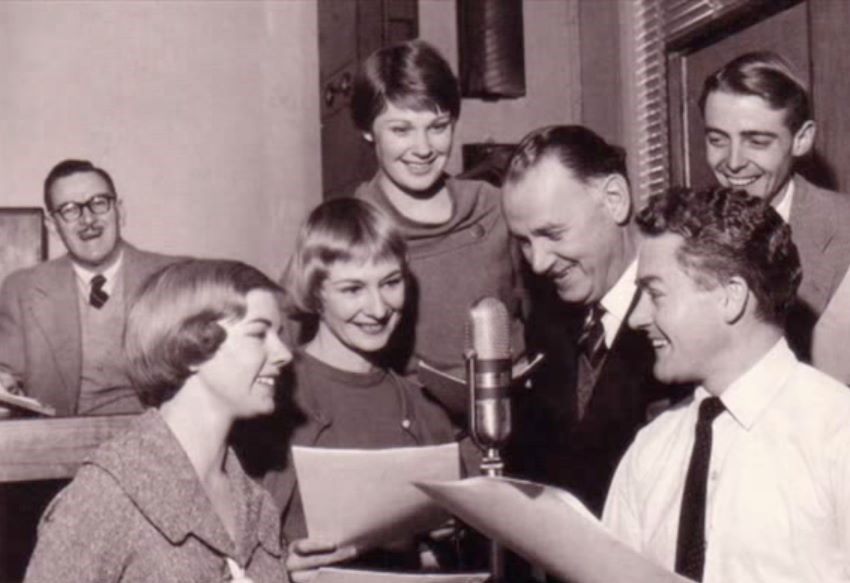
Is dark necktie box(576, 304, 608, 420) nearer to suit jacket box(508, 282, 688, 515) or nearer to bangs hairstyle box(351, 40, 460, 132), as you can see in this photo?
suit jacket box(508, 282, 688, 515)

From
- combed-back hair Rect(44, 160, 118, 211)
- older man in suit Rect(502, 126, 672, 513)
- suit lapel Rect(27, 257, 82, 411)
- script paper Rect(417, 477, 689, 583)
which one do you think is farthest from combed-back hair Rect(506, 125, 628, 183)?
combed-back hair Rect(44, 160, 118, 211)

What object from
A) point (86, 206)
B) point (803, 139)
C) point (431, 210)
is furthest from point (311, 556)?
point (86, 206)

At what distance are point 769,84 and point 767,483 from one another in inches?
40.2

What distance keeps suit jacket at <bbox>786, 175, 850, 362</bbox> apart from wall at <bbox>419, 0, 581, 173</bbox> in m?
2.77

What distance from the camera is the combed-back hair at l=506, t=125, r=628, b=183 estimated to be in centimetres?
223

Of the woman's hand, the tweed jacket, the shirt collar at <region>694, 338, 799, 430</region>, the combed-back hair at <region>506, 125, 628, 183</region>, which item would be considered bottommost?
the woman's hand

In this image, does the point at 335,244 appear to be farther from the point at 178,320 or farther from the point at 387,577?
the point at 387,577

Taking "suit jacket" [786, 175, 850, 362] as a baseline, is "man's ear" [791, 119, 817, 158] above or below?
above

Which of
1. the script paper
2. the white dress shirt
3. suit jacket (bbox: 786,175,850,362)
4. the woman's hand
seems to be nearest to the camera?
the script paper

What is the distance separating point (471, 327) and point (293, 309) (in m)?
0.74

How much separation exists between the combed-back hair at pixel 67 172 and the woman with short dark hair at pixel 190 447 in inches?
108

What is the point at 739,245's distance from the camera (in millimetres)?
1755

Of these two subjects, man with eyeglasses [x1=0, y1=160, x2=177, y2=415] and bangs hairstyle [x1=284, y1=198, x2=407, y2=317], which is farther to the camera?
man with eyeglasses [x1=0, y1=160, x2=177, y2=415]

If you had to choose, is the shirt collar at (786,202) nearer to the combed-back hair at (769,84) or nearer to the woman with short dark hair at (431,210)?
the combed-back hair at (769,84)
